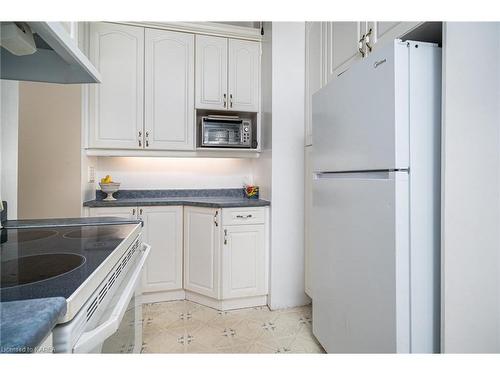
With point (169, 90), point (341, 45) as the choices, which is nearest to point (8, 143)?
point (169, 90)

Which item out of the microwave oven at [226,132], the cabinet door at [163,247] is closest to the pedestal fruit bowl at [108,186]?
the cabinet door at [163,247]

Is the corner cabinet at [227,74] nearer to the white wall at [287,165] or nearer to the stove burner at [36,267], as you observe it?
the white wall at [287,165]

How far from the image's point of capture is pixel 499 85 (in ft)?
2.99

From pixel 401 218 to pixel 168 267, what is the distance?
189 cm

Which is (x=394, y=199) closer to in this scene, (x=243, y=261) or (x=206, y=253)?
(x=243, y=261)

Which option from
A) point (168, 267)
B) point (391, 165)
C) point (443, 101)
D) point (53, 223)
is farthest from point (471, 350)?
point (168, 267)

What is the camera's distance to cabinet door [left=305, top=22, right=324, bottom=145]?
194 centimetres

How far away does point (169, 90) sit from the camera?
7.61 feet

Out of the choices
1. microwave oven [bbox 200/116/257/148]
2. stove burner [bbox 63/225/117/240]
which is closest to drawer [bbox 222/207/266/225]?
microwave oven [bbox 200/116/257/148]

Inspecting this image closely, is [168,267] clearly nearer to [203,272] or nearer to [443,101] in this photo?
[203,272]

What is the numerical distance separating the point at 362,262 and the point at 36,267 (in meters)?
1.13

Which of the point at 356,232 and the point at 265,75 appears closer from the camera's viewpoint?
the point at 356,232

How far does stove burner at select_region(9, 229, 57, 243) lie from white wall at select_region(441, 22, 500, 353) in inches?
56.1

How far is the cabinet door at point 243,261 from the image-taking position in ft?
7.01
